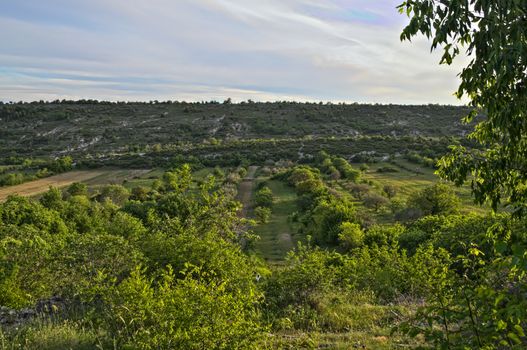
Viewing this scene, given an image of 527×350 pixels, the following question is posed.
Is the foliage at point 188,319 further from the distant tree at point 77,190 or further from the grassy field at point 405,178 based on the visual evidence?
the distant tree at point 77,190

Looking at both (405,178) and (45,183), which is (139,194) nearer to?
(45,183)

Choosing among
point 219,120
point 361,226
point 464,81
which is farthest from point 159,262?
point 219,120

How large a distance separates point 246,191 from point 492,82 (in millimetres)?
48709

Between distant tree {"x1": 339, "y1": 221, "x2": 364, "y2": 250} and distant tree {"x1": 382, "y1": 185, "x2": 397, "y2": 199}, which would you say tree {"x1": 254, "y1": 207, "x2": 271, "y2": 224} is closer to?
distant tree {"x1": 339, "y1": 221, "x2": 364, "y2": 250}

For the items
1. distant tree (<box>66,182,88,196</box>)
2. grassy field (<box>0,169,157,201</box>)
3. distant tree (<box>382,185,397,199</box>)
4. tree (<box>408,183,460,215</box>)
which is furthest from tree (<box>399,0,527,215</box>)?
grassy field (<box>0,169,157,201</box>)

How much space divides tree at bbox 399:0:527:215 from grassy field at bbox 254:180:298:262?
72.2 feet

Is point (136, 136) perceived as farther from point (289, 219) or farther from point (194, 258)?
point (194, 258)

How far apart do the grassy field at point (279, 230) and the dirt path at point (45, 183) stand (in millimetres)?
29440

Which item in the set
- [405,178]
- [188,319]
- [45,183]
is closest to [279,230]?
[188,319]

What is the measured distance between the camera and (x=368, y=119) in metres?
130

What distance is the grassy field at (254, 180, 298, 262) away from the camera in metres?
29.3

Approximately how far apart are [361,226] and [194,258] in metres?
23.8

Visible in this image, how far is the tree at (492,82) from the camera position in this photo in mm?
4090

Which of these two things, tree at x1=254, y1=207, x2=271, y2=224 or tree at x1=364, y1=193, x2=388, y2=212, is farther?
tree at x1=364, y1=193, x2=388, y2=212
